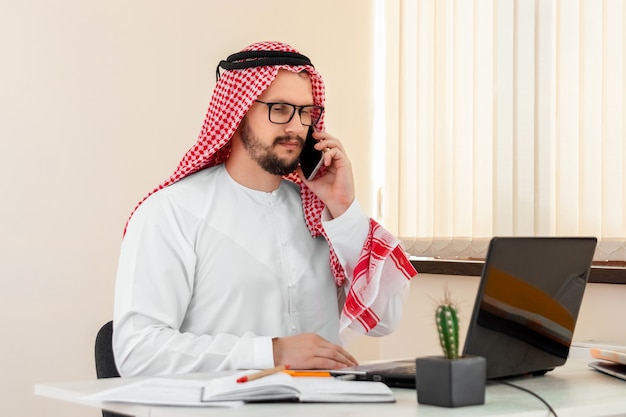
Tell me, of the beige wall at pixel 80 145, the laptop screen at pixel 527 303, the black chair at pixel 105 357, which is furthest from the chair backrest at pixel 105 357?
the beige wall at pixel 80 145

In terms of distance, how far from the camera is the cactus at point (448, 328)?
1.48 metres

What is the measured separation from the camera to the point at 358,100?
14.7 feet

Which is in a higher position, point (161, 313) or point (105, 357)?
point (161, 313)

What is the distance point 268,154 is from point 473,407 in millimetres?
1222

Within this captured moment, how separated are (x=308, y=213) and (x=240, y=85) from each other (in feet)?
1.49

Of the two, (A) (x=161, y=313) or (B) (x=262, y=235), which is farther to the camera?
(B) (x=262, y=235)

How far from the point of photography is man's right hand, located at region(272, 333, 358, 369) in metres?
2.01

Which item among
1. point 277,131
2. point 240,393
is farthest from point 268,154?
point 240,393

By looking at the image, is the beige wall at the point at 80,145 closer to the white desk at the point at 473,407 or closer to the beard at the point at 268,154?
the beard at the point at 268,154

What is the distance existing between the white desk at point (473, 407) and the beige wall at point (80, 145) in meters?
1.37

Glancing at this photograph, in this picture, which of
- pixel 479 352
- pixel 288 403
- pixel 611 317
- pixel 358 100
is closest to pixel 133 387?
pixel 288 403

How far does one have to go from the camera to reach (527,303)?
5.88 feet

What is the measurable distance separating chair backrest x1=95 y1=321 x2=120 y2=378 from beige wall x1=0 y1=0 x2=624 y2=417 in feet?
3.73

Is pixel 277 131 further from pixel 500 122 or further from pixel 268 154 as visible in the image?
pixel 500 122
